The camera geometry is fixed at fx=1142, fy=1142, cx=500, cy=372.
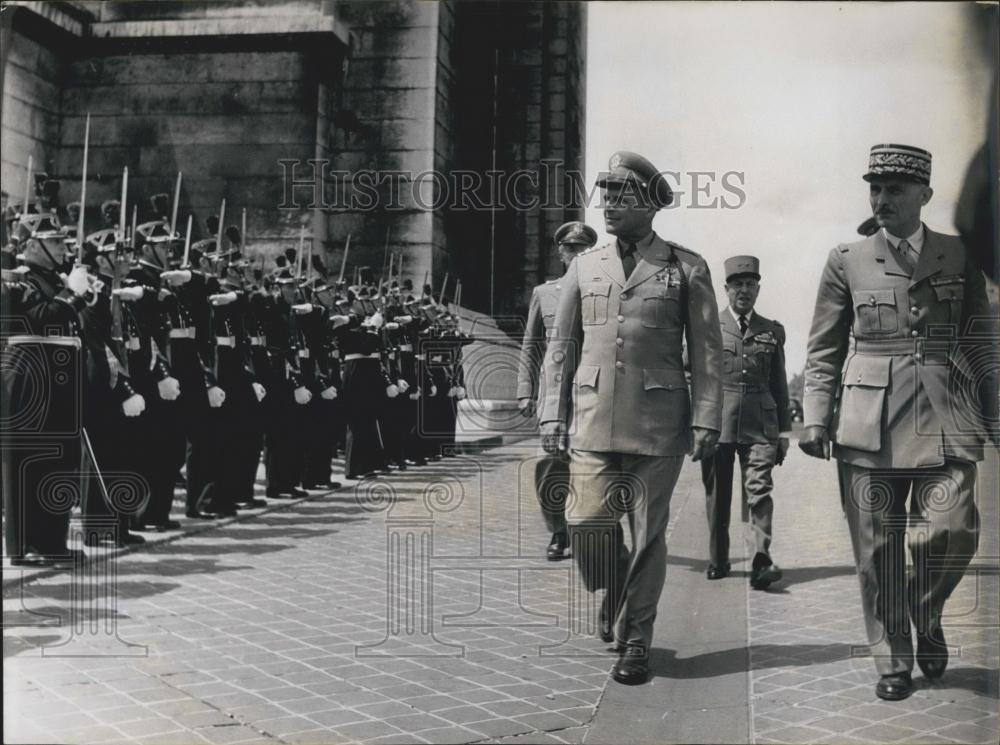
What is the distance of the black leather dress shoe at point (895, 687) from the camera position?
4320mm

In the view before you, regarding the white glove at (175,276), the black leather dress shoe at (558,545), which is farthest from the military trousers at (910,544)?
the white glove at (175,276)

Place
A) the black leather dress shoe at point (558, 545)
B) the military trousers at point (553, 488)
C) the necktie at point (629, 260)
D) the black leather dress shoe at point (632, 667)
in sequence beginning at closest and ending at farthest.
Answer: the black leather dress shoe at point (632, 667), the necktie at point (629, 260), the military trousers at point (553, 488), the black leather dress shoe at point (558, 545)

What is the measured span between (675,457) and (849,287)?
3.41ft

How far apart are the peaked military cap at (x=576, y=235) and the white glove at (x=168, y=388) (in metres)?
3.99

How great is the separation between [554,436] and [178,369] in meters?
5.06

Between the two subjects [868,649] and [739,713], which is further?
[868,649]

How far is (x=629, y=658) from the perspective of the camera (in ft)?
15.7

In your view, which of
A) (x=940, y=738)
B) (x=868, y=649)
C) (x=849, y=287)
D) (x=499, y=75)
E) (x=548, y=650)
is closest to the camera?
(x=940, y=738)

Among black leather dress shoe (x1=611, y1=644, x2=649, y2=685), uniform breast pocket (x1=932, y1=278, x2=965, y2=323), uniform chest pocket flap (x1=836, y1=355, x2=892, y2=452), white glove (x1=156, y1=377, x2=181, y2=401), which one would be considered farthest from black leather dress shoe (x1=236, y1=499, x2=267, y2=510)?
uniform breast pocket (x1=932, y1=278, x2=965, y2=323)

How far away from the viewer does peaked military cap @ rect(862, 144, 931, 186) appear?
4305 mm

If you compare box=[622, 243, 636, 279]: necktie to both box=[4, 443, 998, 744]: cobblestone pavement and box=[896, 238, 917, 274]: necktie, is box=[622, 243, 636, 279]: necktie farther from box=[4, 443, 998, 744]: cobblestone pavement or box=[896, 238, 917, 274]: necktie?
box=[4, 443, 998, 744]: cobblestone pavement

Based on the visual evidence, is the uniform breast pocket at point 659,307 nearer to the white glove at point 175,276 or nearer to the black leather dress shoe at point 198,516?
the white glove at point 175,276

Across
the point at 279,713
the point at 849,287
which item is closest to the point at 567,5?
the point at 849,287

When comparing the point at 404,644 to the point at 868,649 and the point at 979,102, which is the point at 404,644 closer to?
the point at 868,649
